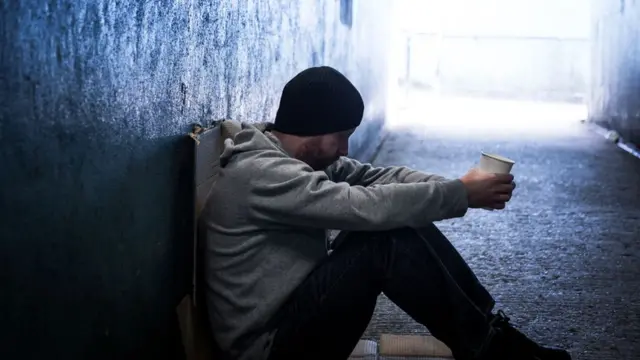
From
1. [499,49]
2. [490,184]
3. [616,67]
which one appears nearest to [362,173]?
[490,184]

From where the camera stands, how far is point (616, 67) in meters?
9.34

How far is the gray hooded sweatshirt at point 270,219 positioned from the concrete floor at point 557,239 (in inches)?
33.8

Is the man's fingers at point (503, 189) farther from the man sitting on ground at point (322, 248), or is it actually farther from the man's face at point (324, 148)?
the man's face at point (324, 148)

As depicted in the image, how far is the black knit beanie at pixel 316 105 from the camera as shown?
197 cm

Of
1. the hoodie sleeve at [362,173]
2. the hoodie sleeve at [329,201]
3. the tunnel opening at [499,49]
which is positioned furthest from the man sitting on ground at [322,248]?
the tunnel opening at [499,49]

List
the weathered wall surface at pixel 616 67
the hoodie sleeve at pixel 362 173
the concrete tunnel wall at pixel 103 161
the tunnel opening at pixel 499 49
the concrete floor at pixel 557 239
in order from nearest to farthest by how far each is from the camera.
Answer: the concrete tunnel wall at pixel 103 161, the hoodie sleeve at pixel 362 173, the concrete floor at pixel 557 239, the weathered wall surface at pixel 616 67, the tunnel opening at pixel 499 49

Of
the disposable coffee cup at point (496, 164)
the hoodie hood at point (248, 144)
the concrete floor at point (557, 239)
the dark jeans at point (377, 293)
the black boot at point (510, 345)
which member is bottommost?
the concrete floor at point (557, 239)

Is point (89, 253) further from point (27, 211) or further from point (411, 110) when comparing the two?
point (411, 110)

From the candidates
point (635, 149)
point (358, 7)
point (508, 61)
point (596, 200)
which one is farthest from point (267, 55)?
point (508, 61)

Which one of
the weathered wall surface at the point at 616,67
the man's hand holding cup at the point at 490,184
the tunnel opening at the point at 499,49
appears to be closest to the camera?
the man's hand holding cup at the point at 490,184

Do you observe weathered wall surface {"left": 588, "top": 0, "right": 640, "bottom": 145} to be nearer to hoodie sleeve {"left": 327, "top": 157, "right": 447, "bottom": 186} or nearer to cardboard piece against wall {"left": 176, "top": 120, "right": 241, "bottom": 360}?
hoodie sleeve {"left": 327, "top": 157, "right": 447, "bottom": 186}

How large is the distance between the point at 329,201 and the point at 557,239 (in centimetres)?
253

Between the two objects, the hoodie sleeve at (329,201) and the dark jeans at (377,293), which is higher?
the hoodie sleeve at (329,201)

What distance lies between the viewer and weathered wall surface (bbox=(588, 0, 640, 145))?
26.1 ft
